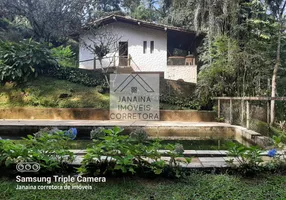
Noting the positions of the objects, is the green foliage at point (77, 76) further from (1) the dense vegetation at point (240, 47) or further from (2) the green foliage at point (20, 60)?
(1) the dense vegetation at point (240, 47)

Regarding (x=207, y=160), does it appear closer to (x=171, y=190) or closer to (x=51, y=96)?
(x=171, y=190)

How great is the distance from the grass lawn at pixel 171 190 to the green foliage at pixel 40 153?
27 centimetres

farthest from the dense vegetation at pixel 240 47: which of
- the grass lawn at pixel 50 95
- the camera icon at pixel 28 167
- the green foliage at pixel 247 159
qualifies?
the camera icon at pixel 28 167

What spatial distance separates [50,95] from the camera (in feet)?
33.4

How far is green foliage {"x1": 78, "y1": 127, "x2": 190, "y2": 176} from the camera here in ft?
7.83

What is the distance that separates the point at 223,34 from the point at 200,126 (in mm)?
4735

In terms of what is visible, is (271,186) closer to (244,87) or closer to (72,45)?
(244,87)

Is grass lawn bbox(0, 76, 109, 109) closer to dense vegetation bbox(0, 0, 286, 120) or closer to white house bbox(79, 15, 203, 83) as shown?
dense vegetation bbox(0, 0, 286, 120)

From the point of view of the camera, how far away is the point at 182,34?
13680mm

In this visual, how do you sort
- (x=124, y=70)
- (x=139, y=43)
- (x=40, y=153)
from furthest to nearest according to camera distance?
1. (x=139, y=43)
2. (x=124, y=70)
3. (x=40, y=153)

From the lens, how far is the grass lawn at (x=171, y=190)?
7.15 ft

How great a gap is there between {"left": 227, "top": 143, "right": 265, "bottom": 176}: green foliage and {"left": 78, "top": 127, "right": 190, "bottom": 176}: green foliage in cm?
70

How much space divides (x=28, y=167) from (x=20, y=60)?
928 centimetres

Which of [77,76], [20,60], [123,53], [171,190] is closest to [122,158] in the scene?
[171,190]
